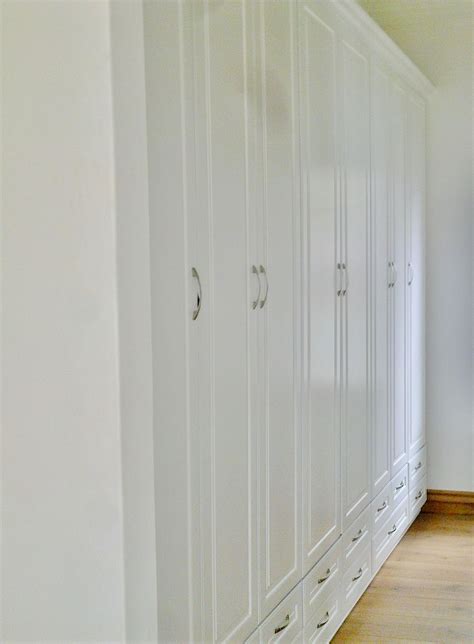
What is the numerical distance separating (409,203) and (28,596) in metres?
3.14

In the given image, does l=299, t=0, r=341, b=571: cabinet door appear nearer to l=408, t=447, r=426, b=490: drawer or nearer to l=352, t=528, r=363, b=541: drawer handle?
l=352, t=528, r=363, b=541: drawer handle

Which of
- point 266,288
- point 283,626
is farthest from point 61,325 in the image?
point 283,626

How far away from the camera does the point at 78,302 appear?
1479 mm

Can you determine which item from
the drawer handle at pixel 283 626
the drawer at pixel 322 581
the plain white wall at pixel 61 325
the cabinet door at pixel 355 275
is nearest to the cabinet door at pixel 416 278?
the cabinet door at pixel 355 275

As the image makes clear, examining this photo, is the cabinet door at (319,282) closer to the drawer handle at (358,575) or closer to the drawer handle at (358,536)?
the drawer handle at (358,536)

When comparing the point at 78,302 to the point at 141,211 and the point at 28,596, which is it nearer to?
the point at 141,211

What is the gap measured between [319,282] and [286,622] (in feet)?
3.31

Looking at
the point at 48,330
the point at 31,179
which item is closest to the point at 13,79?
the point at 31,179

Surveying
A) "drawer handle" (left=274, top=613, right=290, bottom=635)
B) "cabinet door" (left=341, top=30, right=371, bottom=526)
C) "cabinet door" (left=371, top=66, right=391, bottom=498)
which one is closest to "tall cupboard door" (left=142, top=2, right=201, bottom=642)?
"drawer handle" (left=274, top=613, right=290, bottom=635)

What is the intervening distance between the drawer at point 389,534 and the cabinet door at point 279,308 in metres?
1.18

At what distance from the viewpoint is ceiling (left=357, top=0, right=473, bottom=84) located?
15.3ft

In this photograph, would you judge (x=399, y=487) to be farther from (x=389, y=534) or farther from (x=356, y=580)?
(x=356, y=580)

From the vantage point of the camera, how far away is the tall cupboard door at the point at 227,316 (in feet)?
6.18

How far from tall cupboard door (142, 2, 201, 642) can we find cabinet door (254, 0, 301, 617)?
467 millimetres
